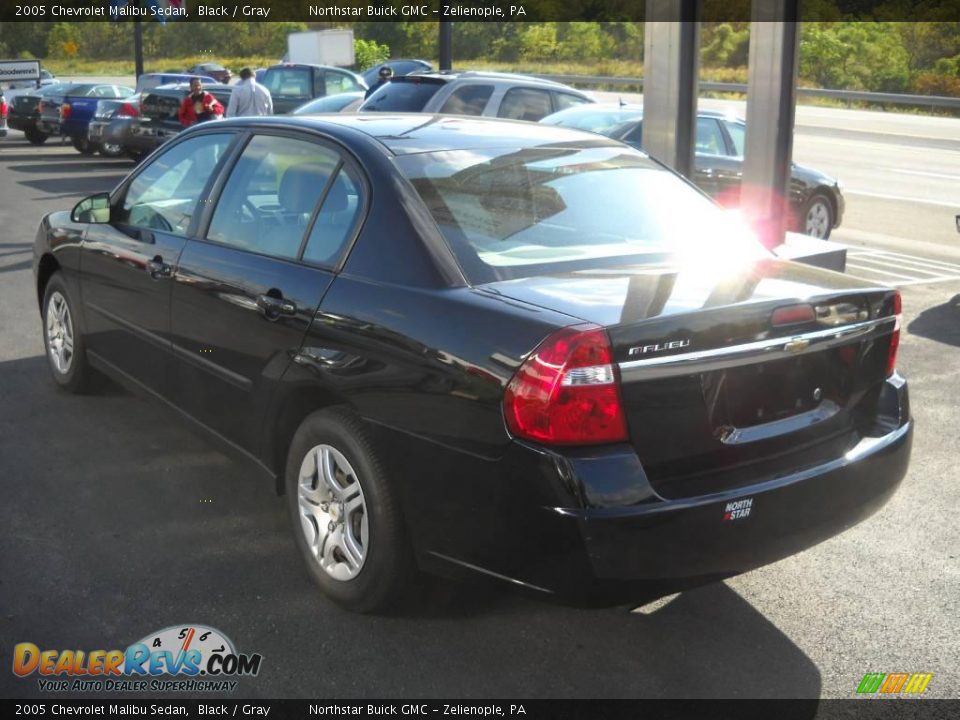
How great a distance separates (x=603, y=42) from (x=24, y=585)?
63.4m

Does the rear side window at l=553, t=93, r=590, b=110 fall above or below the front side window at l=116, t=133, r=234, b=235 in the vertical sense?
above

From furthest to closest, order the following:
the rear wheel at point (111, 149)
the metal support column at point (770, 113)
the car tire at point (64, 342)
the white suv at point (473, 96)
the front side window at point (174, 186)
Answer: the rear wheel at point (111, 149) < the white suv at point (473, 96) < the metal support column at point (770, 113) < the car tire at point (64, 342) < the front side window at point (174, 186)

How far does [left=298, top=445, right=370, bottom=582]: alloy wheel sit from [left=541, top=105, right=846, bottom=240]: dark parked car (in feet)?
26.4

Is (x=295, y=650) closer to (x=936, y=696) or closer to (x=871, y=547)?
(x=936, y=696)

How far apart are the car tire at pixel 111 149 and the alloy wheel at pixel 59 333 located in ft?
50.1

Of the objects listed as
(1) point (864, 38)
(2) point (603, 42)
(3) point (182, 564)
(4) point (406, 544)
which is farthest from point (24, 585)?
(2) point (603, 42)

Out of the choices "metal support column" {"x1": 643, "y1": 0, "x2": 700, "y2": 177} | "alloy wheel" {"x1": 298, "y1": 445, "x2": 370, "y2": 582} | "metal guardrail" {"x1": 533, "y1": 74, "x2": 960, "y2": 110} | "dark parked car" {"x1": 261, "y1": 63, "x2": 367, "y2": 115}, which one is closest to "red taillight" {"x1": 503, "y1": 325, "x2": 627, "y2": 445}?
"alloy wheel" {"x1": 298, "y1": 445, "x2": 370, "y2": 582}

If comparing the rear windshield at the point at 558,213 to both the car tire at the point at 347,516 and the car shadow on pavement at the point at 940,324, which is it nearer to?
Answer: the car tire at the point at 347,516

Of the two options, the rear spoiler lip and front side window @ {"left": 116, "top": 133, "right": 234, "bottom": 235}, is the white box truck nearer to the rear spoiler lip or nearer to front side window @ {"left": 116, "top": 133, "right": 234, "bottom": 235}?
front side window @ {"left": 116, "top": 133, "right": 234, "bottom": 235}

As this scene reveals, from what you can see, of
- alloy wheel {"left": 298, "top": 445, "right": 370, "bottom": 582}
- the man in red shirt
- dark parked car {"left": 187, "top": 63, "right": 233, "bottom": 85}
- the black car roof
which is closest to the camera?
alloy wheel {"left": 298, "top": 445, "right": 370, "bottom": 582}

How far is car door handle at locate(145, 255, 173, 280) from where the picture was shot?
500cm

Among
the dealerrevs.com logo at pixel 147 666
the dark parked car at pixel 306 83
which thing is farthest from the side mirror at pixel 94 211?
the dark parked car at pixel 306 83

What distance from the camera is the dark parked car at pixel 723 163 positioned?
11.8m

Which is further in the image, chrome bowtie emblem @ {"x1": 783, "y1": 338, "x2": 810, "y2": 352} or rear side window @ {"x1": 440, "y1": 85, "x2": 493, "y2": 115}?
rear side window @ {"x1": 440, "y1": 85, "x2": 493, "y2": 115}
